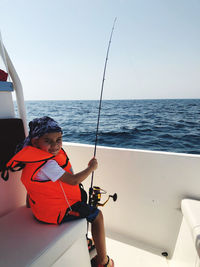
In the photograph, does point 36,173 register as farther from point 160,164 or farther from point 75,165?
point 160,164

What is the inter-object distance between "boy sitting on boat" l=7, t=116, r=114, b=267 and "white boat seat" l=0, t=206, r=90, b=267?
0.19ft

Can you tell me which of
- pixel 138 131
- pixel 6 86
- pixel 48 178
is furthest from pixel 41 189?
pixel 138 131

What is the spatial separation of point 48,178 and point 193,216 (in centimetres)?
93

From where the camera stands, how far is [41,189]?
38.0 inches

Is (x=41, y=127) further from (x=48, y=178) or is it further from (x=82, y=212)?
(x=82, y=212)

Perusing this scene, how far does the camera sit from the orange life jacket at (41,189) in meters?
0.93

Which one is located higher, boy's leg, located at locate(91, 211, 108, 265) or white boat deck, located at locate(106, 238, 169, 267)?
boy's leg, located at locate(91, 211, 108, 265)

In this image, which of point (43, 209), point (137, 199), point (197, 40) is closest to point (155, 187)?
point (137, 199)

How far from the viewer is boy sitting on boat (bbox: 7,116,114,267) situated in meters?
0.94

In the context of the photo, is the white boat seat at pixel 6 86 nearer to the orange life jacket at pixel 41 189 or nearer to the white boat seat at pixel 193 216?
the orange life jacket at pixel 41 189

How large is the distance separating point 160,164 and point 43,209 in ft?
3.08

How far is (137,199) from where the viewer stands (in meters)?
1.56

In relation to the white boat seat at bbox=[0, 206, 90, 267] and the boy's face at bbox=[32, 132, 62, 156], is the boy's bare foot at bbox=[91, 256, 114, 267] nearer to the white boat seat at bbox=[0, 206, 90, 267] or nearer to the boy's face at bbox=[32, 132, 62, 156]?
the white boat seat at bbox=[0, 206, 90, 267]

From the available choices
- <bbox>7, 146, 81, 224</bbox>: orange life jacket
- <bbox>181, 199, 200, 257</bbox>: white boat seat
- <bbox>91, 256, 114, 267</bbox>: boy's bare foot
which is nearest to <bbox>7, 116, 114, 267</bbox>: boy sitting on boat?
<bbox>7, 146, 81, 224</bbox>: orange life jacket
